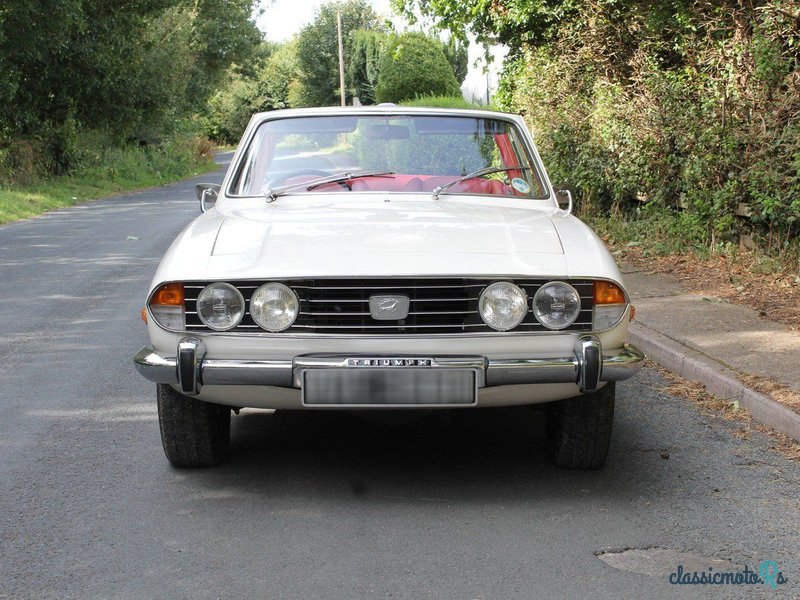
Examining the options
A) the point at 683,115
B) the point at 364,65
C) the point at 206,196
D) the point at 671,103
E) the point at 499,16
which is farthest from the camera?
the point at 364,65

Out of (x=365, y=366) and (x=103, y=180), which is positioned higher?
(x=365, y=366)

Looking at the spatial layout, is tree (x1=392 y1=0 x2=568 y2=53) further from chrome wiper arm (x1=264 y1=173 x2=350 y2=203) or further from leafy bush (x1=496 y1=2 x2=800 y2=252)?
chrome wiper arm (x1=264 y1=173 x2=350 y2=203)

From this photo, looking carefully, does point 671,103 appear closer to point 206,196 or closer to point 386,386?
point 206,196

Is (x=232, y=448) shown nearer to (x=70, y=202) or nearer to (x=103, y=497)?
(x=103, y=497)

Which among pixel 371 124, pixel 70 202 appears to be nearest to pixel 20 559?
pixel 371 124

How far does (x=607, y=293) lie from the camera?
163 inches

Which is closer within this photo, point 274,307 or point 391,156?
point 274,307

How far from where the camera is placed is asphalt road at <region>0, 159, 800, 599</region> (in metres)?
3.44

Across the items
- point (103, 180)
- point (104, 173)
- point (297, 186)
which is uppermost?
point (297, 186)

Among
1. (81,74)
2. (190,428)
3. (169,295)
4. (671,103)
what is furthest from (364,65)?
(169,295)

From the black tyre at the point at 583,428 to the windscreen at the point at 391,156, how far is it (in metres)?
1.39

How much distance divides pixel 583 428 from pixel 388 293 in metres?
1.08

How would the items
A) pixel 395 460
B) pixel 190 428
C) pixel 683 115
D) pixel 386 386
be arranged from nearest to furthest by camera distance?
pixel 386 386, pixel 190 428, pixel 395 460, pixel 683 115

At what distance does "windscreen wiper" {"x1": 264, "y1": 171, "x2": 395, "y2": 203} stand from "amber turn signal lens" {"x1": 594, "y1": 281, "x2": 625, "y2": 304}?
1623 millimetres
